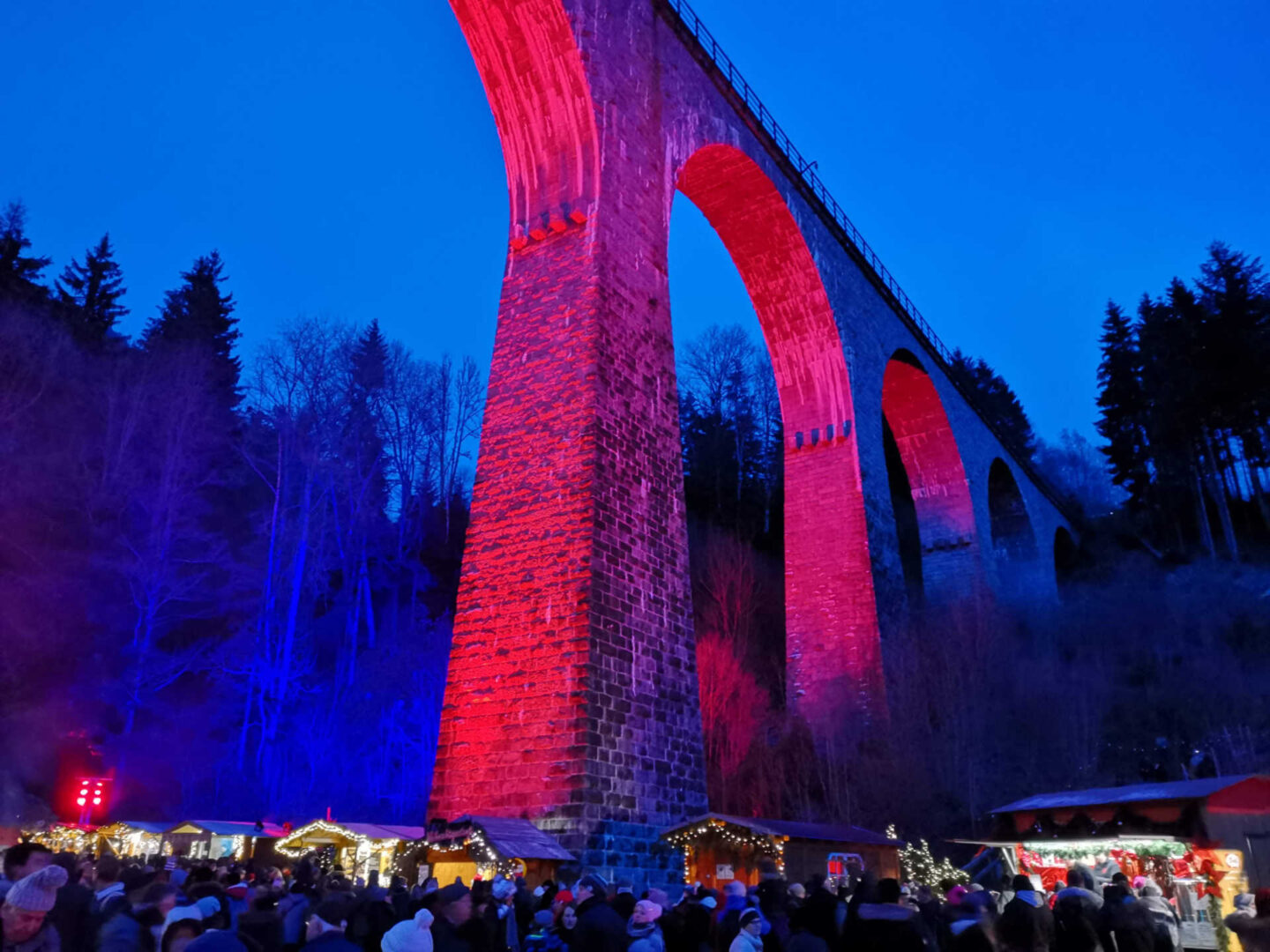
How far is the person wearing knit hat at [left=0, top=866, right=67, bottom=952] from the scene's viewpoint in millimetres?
2678

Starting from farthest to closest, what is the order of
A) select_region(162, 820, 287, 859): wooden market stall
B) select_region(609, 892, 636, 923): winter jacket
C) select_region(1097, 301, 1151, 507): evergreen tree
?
select_region(1097, 301, 1151, 507): evergreen tree, select_region(162, 820, 287, 859): wooden market stall, select_region(609, 892, 636, 923): winter jacket

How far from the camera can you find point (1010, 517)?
30.6 meters

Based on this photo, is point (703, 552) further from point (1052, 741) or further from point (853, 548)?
point (1052, 741)

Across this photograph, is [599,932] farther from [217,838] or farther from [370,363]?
[370,363]

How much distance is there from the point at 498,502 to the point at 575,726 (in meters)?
2.80

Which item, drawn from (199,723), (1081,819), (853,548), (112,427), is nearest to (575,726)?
(1081,819)

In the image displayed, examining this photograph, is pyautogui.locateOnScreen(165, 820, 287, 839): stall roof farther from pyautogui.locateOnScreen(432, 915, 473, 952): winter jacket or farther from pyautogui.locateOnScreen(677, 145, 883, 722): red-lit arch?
pyautogui.locateOnScreen(432, 915, 473, 952): winter jacket

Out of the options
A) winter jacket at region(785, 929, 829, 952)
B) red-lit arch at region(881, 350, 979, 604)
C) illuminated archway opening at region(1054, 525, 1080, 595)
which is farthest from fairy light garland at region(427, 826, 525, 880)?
illuminated archway opening at region(1054, 525, 1080, 595)

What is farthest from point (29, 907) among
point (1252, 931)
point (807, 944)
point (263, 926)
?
point (1252, 931)

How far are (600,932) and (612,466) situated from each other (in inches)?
243

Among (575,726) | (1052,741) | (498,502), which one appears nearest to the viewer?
(575,726)

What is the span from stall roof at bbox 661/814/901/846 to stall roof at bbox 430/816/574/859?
1.58 m

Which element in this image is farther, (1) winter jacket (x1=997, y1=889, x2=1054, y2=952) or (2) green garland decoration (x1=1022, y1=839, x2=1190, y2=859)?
(2) green garland decoration (x1=1022, y1=839, x2=1190, y2=859)

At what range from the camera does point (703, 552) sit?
27.6 metres
